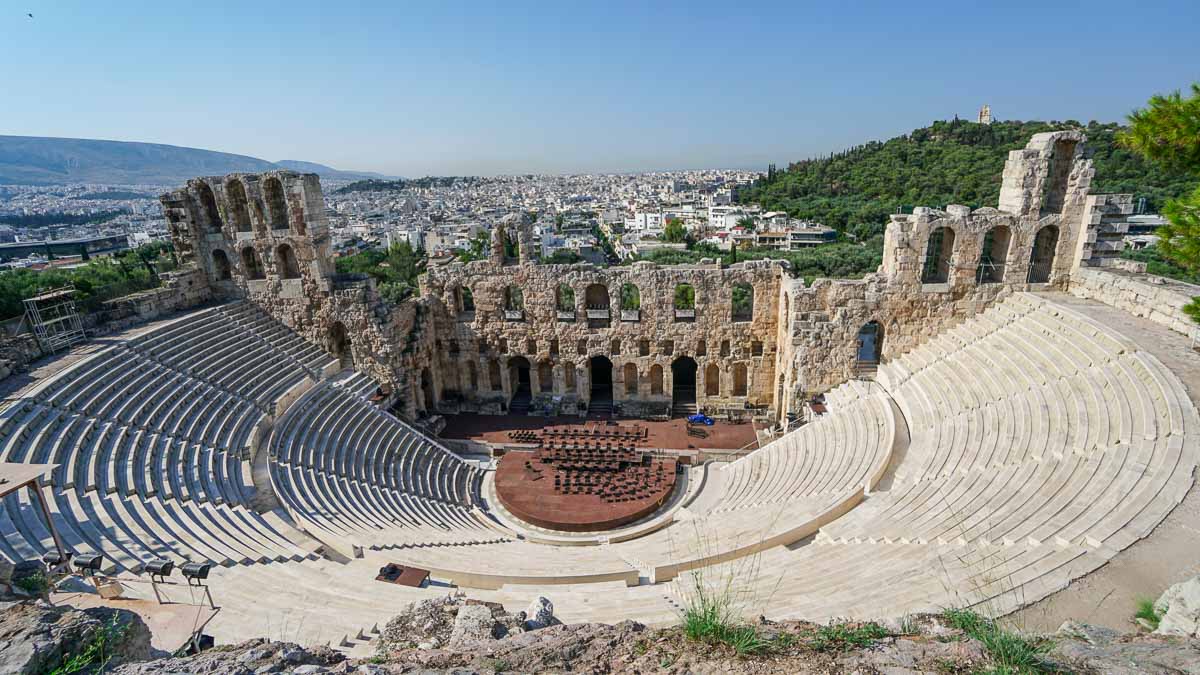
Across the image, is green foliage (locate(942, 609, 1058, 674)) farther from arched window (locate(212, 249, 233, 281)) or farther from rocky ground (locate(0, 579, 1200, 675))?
arched window (locate(212, 249, 233, 281))

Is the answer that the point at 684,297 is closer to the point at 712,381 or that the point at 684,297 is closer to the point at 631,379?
the point at 712,381

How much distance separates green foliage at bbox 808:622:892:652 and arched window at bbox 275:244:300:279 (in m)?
24.3

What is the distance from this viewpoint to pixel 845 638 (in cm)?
487

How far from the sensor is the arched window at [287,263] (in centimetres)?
2364

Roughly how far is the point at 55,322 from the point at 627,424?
797 inches

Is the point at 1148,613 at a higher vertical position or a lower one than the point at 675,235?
higher

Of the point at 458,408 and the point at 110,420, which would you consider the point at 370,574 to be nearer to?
the point at 110,420

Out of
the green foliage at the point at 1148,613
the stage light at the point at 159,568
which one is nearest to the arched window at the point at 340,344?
the stage light at the point at 159,568

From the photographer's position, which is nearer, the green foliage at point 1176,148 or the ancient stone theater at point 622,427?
the green foliage at point 1176,148

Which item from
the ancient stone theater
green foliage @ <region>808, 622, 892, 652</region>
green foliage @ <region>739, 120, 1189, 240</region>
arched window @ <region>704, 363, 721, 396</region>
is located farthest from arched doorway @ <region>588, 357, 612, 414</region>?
green foliage @ <region>739, 120, 1189, 240</region>

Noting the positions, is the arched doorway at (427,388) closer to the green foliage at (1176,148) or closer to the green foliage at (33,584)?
the green foliage at (33,584)

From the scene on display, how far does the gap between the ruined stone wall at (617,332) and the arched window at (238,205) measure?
7507 millimetres

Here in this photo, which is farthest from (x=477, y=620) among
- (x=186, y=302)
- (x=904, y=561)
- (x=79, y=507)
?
(x=186, y=302)

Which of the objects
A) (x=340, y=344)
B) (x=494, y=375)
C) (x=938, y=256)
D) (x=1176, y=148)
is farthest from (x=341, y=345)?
(x=1176, y=148)
